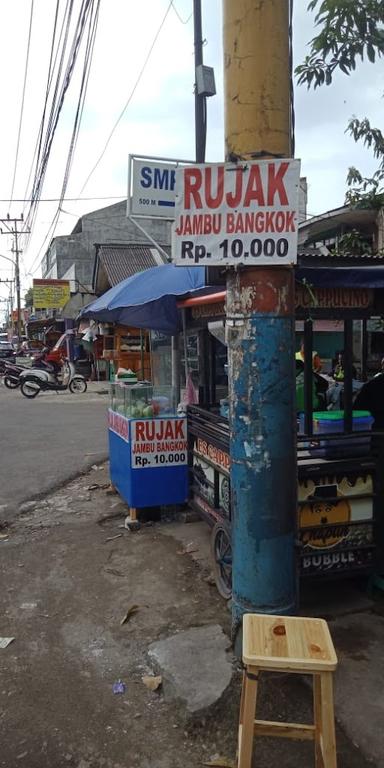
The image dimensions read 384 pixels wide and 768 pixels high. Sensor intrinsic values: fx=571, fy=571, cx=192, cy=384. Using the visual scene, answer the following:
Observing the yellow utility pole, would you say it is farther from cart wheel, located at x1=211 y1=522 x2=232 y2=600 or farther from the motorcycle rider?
the motorcycle rider

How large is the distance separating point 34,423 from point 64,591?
28.8ft

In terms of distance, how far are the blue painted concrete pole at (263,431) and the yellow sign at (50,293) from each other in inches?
942

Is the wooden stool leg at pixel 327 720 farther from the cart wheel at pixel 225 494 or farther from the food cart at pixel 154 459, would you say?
the food cart at pixel 154 459

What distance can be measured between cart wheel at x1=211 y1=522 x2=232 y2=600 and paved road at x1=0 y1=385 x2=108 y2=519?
3014 mm

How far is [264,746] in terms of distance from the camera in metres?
2.58

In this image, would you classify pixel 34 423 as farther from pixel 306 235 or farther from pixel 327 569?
pixel 327 569

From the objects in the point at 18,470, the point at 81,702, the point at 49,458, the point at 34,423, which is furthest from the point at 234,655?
the point at 34,423

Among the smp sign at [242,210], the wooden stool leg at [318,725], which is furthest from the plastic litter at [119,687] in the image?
the smp sign at [242,210]

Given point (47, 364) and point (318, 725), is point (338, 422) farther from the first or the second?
point (47, 364)

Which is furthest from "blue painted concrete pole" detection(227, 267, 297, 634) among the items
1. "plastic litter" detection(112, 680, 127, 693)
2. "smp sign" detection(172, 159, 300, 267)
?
"plastic litter" detection(112, 680, 127, 693)

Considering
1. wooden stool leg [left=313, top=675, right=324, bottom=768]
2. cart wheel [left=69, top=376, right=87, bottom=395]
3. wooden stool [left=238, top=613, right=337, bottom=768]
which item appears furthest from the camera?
cart wheel [left=69, top=376, right=87, bottom=395]

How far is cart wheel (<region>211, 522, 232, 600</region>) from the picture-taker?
3879mm

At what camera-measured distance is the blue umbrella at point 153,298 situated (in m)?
4.96

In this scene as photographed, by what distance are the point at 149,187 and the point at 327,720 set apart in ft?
20.1
